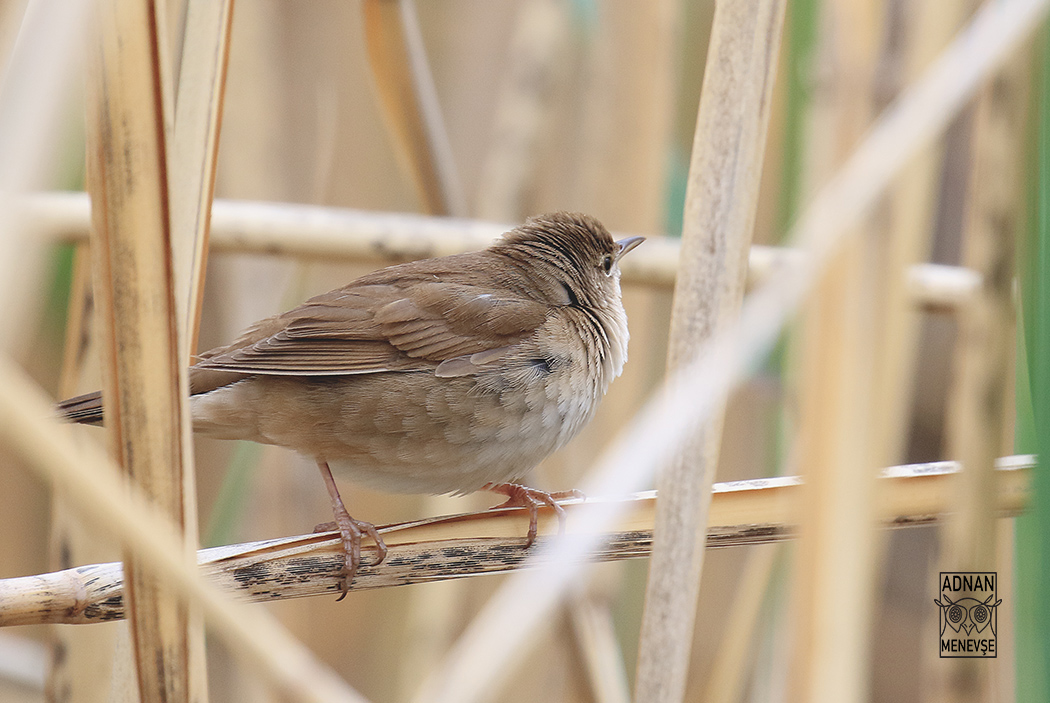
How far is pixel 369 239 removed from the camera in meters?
2.26

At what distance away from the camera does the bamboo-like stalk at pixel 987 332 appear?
123 cm

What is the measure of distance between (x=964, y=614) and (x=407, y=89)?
1.63 m

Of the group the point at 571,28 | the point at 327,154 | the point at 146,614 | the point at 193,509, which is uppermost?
the point at 571,28

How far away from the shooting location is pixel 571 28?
290cm

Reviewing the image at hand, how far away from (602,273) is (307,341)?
862 millimetres

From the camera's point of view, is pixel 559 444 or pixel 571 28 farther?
pixel 571 28

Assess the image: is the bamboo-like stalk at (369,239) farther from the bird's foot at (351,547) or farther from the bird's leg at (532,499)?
the bird's foot at (351,547)

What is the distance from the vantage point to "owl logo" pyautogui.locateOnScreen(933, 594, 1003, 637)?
5.09 ft

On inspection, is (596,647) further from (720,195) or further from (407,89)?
(407,89)

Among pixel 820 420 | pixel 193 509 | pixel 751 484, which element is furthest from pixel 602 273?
pixel 193 509

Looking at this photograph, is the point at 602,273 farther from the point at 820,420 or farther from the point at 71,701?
the point at 71,701

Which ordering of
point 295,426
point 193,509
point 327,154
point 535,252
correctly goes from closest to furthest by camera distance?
point 193,509, point 295,426, point 535,252, point 327,154

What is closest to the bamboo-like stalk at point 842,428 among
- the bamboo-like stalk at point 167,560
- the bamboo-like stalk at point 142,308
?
the bamboo-like stalk at point 167,560

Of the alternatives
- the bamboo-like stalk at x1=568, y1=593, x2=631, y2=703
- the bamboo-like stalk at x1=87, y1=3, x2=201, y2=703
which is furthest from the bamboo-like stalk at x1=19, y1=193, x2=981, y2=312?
the bamboo-like stalk at x1=87, y1=3, x2=201, y2=703
